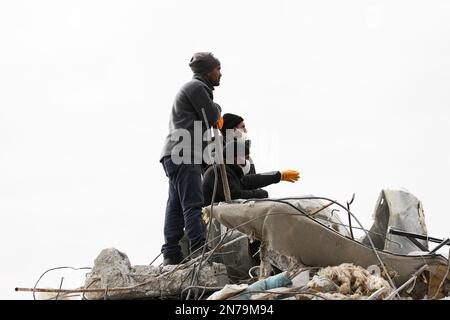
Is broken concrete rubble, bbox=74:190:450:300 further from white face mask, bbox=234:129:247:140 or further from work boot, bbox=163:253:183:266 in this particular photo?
white face mask, bbox=234:129:247:140

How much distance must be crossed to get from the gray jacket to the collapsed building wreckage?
1.95ft

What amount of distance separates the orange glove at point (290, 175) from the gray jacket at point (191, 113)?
0.96m

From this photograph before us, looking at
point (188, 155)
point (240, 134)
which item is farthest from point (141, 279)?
point (240, 134)

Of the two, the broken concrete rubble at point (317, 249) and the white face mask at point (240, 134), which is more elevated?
the white face mask at point (240, 134)

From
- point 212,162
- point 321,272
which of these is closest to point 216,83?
point 212,162

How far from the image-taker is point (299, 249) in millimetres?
4609

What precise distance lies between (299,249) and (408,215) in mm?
1216

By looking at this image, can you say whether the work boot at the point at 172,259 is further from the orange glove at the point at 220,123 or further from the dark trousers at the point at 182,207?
the orange glove at the point at 220,123

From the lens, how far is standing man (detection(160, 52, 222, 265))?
547cm

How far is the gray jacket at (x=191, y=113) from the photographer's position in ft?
18.4

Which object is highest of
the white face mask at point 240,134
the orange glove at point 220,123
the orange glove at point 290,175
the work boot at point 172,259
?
the orange glove at point 220,123

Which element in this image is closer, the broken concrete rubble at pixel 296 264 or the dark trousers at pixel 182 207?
the broken concrete rubble at pixel 296 264

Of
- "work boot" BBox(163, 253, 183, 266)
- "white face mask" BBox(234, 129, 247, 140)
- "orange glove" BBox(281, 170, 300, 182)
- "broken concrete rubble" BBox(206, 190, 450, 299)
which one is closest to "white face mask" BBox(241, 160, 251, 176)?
"white face mask" BBox(234, 129, 247, 140)

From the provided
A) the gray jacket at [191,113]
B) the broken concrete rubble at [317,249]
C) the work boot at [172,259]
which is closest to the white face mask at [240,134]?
the gray jacket at [191,113]
